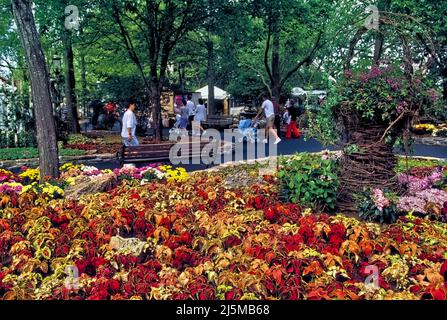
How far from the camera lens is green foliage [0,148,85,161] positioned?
13625 millimetres

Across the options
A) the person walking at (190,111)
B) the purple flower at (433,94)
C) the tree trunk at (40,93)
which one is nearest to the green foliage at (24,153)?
the tree trunk at (40,93)

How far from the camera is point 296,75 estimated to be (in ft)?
130

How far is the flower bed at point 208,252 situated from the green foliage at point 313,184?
20 cm

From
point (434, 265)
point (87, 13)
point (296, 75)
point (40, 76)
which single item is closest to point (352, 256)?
point (434, 265)

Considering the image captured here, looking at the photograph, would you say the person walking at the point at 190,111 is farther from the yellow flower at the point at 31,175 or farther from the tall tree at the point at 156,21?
the yellow flower at the point at 31,175

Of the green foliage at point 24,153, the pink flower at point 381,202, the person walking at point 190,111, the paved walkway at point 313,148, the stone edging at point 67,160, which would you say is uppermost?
the person walking at point 190,111

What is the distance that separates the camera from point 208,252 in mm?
4516

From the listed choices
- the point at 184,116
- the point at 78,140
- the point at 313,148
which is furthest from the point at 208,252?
the point at 184,116

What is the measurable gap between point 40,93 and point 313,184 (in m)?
5.13

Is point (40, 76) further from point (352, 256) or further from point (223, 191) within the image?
point (352, 256)

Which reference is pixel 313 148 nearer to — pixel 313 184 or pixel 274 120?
pixel 274 120

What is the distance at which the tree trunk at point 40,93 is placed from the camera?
320 inches

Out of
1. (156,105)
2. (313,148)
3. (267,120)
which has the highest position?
(156,105)

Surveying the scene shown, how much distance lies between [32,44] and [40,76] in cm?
56
